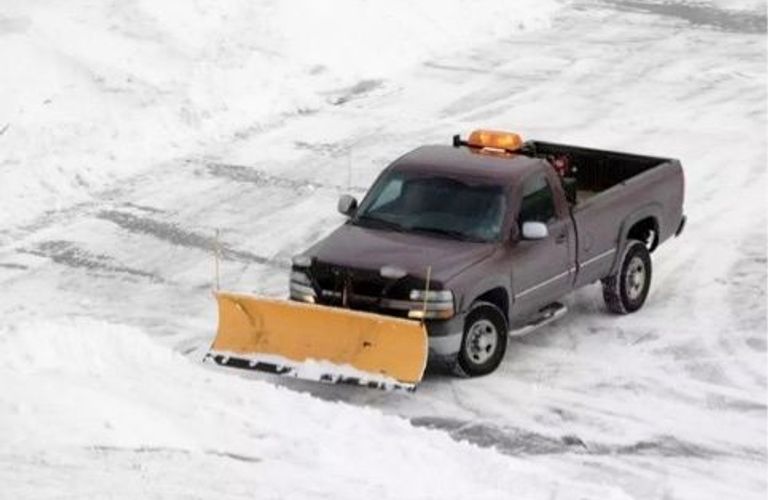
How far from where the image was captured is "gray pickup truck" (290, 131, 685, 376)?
40.4ft

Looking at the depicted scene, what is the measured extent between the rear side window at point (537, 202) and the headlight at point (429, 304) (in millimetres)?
1394

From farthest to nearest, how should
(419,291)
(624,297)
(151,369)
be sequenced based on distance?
(624,297), (419,291), (151,369)

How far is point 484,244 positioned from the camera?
507 inches

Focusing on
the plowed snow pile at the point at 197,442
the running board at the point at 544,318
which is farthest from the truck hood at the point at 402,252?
the plowed snow pile at the point at 197,442

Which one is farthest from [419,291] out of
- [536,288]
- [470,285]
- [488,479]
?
[488,479]

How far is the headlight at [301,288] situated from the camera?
493 inches

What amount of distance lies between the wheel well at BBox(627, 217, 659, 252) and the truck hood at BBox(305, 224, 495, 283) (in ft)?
8.39

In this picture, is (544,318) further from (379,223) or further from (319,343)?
(319,343)

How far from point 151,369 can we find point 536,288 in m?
3.69

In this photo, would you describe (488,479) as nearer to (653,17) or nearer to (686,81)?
(686,81)

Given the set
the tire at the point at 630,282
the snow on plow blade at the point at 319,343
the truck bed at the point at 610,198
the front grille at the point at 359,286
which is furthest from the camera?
the tire at the point at 630,282

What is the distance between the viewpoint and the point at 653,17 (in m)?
28.8

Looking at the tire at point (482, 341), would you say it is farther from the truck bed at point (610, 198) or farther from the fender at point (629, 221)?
the fender at point (629, 221)

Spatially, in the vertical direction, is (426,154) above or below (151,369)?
above
